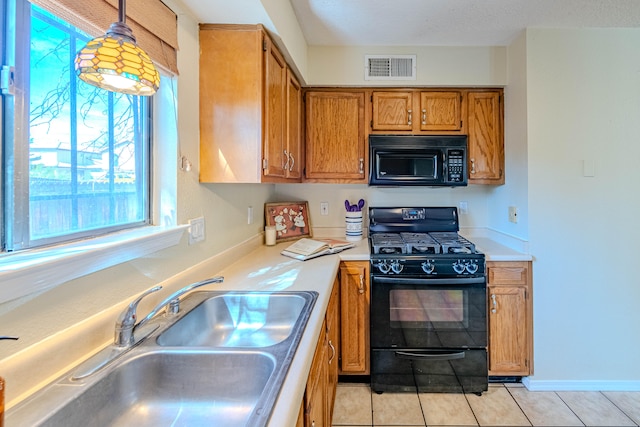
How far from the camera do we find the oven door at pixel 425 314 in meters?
2.09

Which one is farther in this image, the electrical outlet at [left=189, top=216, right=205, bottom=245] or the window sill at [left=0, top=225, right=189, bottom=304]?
the electrical outlet at [left=189, top=216, right=205, bottom=245]

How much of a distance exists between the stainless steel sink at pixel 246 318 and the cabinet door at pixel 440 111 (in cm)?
179

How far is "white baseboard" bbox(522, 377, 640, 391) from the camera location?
6.92 feet

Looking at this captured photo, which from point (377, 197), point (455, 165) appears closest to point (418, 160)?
point (455, 165)

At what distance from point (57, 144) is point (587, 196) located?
2.73 m

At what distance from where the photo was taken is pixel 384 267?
2105 millimetres

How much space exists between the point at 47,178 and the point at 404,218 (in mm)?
2313

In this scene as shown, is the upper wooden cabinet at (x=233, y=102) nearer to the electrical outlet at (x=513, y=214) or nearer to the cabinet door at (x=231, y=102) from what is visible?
the cabinet door at (x=231, y=102)

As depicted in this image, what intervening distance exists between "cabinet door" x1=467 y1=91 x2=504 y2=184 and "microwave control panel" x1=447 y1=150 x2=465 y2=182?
0.09 meters

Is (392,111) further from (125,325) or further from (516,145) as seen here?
(125,325)

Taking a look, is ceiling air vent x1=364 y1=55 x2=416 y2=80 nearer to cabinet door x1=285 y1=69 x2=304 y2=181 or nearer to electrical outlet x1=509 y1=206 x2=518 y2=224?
cabinet door x1=285 y1=69 x2=304 y2=181

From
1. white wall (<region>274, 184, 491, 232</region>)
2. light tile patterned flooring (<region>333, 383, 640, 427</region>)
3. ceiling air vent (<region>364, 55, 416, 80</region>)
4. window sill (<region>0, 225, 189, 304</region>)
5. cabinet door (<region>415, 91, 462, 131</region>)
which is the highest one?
ceiling air vent (<region>364, 55, 416, 80</region>)

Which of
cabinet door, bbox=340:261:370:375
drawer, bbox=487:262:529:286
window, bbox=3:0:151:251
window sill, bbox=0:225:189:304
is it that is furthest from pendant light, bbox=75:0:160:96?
drawer, bbox=487:262:529:286

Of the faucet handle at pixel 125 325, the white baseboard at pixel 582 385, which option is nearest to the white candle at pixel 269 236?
the faucet handle at pixel 125 325
